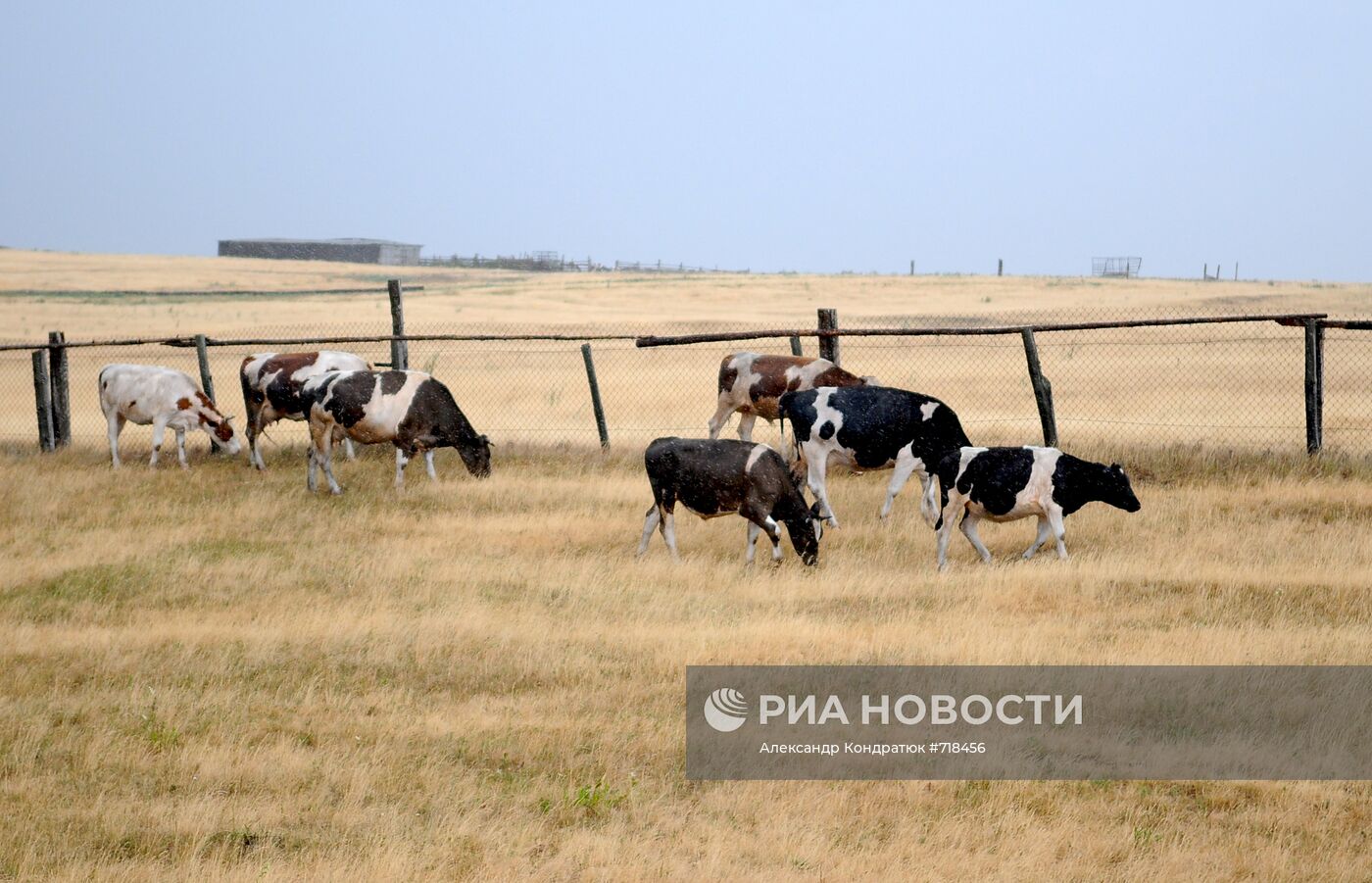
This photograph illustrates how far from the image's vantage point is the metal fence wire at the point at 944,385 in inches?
802

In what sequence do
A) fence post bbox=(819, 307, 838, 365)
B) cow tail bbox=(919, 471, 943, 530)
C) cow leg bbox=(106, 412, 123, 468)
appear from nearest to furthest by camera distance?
cow tail bbox=(919, 471, 943, 530)
cow leg bbox=(106, 412, 123, 468)
fence post bbox=(819, 307, 838, 365)

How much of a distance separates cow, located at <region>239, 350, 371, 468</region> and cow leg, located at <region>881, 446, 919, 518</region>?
22.8 feet

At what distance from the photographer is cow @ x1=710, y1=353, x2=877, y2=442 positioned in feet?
50.2

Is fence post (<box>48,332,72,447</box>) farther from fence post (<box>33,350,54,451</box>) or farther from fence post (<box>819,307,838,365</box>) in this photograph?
fence post (<box>819,307,838,365</box>)

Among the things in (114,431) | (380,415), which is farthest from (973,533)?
(114,431)

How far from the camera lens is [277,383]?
54.7 feet

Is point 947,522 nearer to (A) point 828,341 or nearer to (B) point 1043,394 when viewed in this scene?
(B) point 1043,394

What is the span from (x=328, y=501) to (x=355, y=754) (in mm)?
7577

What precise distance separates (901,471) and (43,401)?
1205 centimetres

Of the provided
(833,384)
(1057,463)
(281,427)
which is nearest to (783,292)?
(281,427)

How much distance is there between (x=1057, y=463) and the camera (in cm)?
1145

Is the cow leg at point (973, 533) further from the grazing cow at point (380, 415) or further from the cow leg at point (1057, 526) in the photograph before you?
the grazing cow at point (380, 415)

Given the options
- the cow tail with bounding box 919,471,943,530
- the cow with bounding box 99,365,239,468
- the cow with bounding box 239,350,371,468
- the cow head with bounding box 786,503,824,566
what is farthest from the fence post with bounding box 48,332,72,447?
the cow tail with bounding box 919,471,943,530

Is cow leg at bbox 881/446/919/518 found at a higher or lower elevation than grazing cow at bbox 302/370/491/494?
lower
